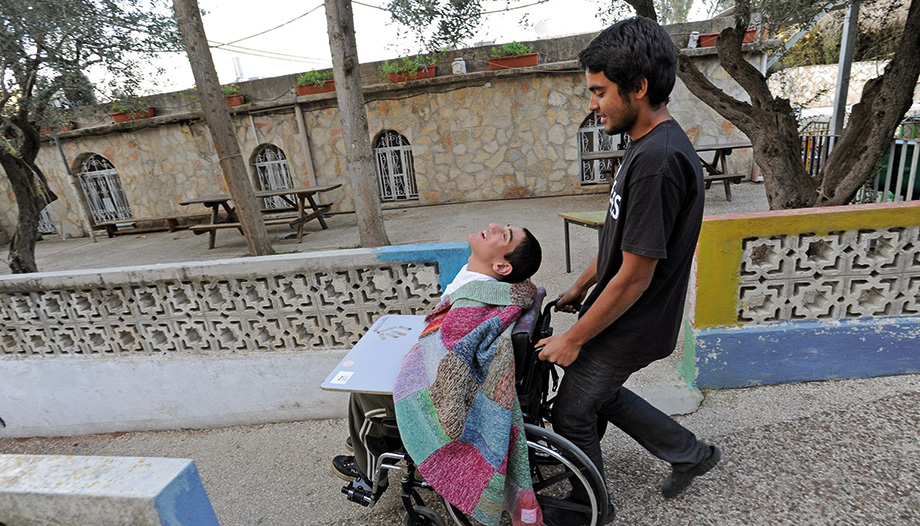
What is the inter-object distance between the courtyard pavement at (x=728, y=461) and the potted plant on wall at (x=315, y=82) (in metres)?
7.94

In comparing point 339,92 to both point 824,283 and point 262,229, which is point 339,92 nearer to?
point 262,229

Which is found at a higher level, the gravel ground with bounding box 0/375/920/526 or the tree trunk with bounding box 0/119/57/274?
the tree trunk with bounding box 0/119/57/274

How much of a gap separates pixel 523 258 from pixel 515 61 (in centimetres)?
829

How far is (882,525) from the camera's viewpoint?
6.09 feet

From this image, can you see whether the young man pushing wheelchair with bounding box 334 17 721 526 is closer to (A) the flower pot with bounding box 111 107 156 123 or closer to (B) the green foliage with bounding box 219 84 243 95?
(B) the green foliage with bounding box 219 84 243 95

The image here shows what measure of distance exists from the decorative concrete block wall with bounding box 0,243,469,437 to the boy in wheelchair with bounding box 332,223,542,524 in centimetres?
96

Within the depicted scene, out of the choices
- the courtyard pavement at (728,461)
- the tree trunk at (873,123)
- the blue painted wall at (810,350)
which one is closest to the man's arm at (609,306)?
the courtyard pavement at (728,461)

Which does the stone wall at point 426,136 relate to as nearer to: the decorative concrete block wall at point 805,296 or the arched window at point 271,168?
the arched window at point 271,168

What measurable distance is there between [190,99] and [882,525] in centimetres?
1240

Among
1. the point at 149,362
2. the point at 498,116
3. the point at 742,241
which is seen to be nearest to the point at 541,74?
the point at 498,116

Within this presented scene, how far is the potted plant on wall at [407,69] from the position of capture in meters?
9.30

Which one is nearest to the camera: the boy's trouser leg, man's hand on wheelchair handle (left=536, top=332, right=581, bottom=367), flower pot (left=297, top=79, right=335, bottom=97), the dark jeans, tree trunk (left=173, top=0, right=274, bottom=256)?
man's hand on wheelchair handle (left=536, top=332, right=581, bottom=367)

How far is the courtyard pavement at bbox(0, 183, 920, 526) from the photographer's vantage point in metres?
2.01

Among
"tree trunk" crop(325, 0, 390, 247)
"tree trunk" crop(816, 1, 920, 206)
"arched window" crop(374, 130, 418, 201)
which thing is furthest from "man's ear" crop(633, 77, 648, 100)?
"arched window" crop(374, 130, 418, 201)
